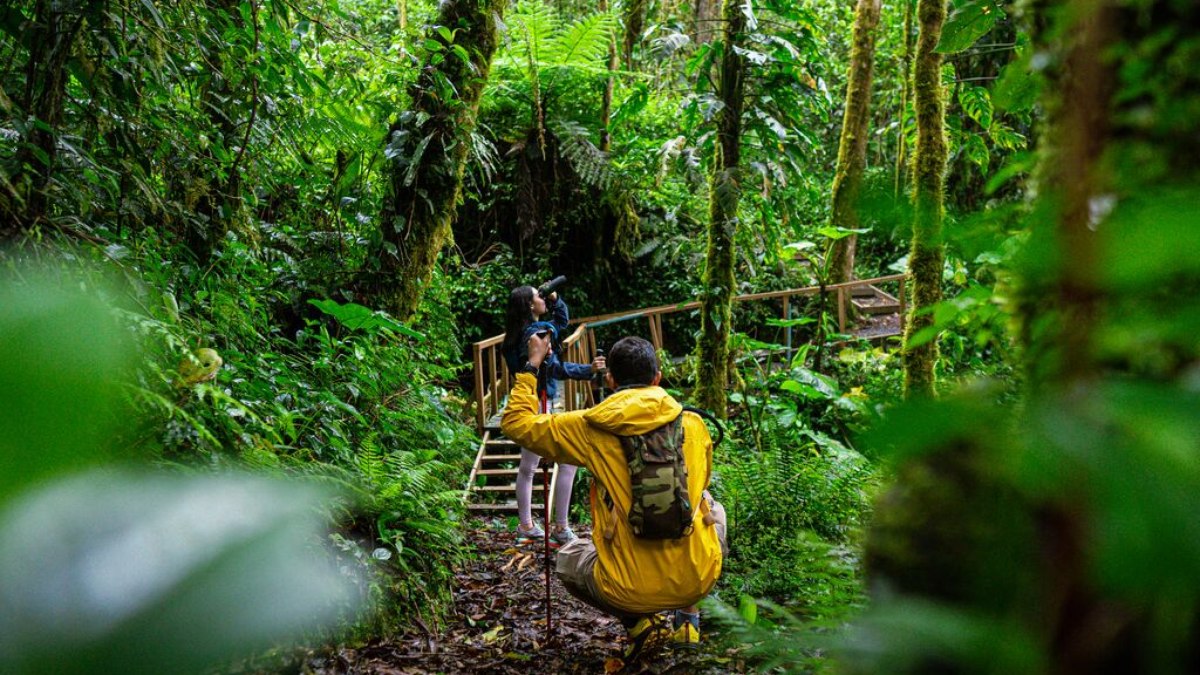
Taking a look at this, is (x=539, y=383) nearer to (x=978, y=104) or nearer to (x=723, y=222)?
(x=723, y=222)

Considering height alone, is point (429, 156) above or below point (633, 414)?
above

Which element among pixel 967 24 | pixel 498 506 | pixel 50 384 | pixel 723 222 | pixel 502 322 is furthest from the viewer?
pixel 502 322

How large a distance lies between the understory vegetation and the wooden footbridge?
0.29 metres

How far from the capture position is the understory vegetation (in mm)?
274

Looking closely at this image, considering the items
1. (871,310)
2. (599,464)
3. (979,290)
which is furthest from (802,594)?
(871,310)

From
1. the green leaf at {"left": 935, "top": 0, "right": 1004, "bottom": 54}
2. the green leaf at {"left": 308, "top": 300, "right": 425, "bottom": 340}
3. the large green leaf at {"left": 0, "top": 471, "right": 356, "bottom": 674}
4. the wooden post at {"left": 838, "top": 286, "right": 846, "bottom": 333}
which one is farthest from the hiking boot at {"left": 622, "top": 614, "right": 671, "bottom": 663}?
the wooden post at {"left": 838, "top": 286, "right": 846, "bottom": 333}

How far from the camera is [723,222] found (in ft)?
24.1

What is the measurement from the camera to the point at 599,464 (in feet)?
10.9

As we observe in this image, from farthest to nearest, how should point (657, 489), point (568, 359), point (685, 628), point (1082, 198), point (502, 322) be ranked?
1. point (502, 322)
2. point (568, 359)
3. point (685, 628)
4. point (657, 489)
5. point (1082, 198)

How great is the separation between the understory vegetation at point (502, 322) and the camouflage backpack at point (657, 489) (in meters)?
0.57

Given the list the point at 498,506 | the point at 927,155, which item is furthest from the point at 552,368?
the point at 927,155

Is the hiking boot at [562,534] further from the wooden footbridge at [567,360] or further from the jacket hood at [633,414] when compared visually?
the jacket hood at [633,414]

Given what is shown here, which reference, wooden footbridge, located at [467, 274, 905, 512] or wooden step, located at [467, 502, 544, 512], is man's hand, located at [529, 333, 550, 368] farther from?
wooden step, located at [467, 502, 544, 512]

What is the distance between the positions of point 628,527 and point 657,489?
23 cm
